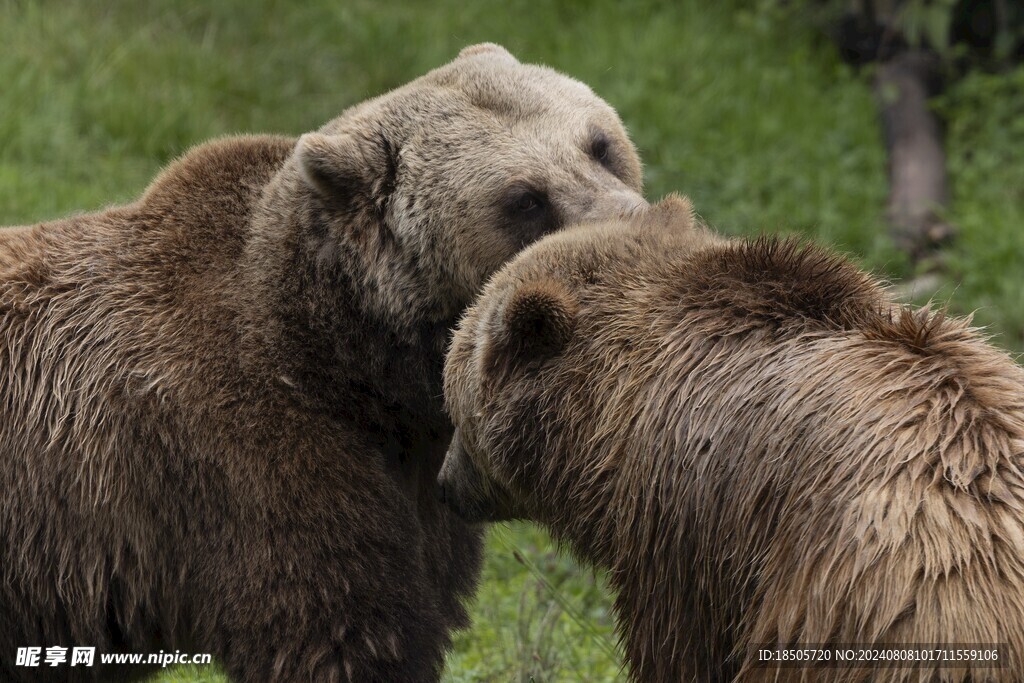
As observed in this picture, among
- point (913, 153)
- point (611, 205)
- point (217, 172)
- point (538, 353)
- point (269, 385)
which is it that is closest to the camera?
point (538, 353)

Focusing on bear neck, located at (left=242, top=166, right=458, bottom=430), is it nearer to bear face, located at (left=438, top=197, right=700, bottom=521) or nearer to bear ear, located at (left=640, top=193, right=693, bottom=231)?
bear face, located at (left=438, top=197, right=700, bottom=521)

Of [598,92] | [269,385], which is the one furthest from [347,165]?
[598,92]

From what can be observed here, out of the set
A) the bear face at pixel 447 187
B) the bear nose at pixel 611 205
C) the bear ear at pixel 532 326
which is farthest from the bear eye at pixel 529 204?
the bear ear at pixel 532 326

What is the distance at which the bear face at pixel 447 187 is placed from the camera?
4.46 metres

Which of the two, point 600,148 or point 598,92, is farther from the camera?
point 598,92

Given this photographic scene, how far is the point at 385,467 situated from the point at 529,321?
104cm

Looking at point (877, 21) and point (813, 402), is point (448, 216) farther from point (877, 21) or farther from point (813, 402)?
point (877, 21)

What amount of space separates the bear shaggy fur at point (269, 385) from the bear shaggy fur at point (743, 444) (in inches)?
18.0

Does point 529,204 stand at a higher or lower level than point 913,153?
higher

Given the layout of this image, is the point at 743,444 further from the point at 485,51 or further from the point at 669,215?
the point at 485,51

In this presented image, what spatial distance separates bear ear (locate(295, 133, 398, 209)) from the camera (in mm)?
4426

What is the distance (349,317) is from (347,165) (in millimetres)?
551

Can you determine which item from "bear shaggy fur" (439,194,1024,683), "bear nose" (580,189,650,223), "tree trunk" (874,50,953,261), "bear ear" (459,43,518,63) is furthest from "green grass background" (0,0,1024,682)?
"bear shaggy fur" (439,194,1024,683)

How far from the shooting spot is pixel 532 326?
12.1 feet
